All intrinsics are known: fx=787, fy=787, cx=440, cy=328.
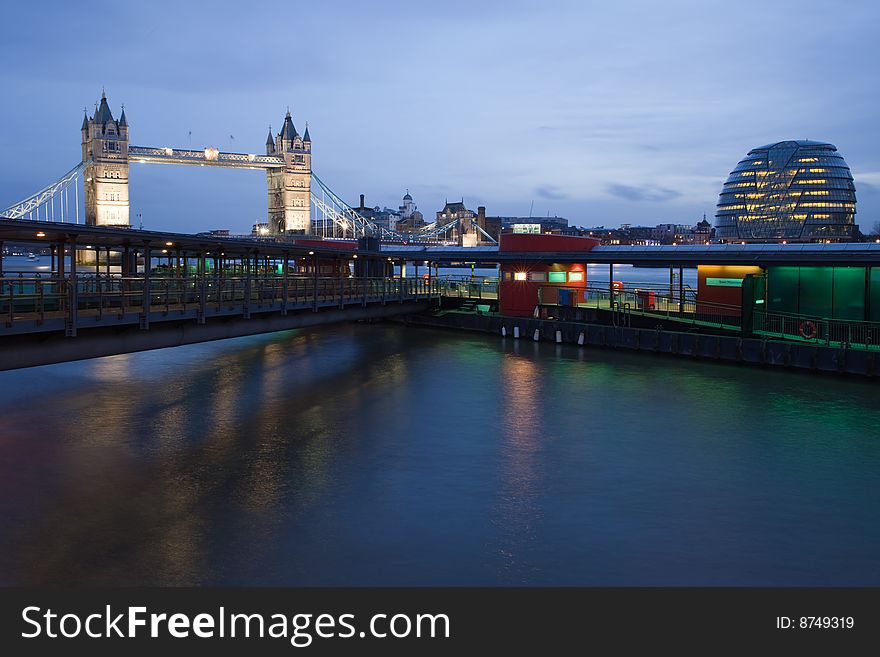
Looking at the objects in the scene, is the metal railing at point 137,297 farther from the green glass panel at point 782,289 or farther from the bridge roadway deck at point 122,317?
the green glass panel at point 782,289

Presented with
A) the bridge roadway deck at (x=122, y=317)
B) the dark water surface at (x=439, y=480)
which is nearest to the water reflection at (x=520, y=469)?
the dark water surface at (x=439, y=480)

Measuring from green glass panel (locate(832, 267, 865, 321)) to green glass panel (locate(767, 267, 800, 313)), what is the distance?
224 cm

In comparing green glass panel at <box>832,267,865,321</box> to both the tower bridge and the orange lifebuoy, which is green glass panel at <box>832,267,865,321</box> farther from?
the tower bridge

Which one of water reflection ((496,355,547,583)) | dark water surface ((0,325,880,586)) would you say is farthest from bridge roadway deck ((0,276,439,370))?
water reflection ((496,355,547,583))

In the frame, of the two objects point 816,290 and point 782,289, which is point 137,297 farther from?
point 816,290

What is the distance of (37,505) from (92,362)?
87.2 ft

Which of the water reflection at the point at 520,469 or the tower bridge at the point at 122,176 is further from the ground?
the tower bridge at the point at 122,176

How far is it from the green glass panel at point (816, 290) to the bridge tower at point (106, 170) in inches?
5922

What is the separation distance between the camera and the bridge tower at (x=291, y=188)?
18650cm

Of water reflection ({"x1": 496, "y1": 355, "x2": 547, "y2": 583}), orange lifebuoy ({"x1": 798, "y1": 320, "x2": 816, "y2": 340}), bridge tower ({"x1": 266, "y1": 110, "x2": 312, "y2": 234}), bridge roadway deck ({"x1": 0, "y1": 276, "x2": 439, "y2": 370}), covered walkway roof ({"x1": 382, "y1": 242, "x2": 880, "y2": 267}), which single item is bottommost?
water reflection ({"x1": 496, "y1": 355, "x2": 547, "y2": 583})

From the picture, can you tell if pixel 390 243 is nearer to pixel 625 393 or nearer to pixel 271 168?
pixel 271 168

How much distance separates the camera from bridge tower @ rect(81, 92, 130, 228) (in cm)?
16662

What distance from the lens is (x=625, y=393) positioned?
3291 centimetres

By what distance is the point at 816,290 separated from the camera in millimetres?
42750
